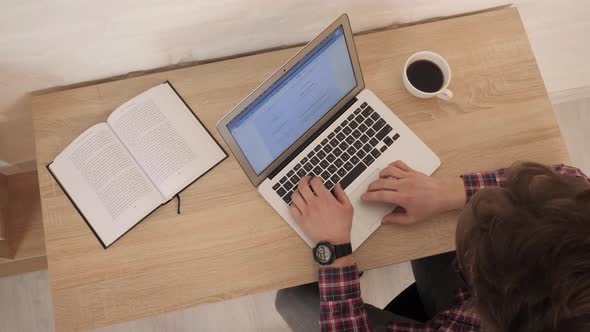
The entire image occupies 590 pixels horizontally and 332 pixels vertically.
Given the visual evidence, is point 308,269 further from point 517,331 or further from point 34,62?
point 34,62

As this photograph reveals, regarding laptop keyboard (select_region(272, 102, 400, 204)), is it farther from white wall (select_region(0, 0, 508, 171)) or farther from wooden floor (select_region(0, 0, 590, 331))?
wooden floor (select_region(0, 0, 590, 331))

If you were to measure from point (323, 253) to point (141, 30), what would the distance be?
58cm

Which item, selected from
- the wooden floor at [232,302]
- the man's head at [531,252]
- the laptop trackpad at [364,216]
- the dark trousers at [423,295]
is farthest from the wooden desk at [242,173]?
the wooden floor at [232,302]

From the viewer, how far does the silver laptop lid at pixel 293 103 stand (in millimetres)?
831

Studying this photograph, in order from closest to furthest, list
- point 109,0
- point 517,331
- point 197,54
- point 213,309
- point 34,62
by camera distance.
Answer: point 517,331 → point 109,0 → point 34,62 → point 197,54 → point 213,309

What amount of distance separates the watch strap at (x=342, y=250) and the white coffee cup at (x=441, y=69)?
0.37m

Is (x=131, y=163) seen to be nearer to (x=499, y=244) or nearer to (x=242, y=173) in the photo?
(x=242, y=173)

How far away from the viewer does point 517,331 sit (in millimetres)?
650

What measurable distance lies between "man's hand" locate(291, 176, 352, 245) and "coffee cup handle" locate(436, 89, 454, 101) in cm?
31

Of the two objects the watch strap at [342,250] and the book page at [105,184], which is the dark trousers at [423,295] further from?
the book page at [105,184]

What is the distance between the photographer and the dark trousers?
1043mm

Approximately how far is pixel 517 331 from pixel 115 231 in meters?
0.76

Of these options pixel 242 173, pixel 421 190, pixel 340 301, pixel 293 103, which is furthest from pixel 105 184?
pixel 421 190

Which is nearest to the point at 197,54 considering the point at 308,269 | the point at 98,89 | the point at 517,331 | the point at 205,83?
the point at 205,83
